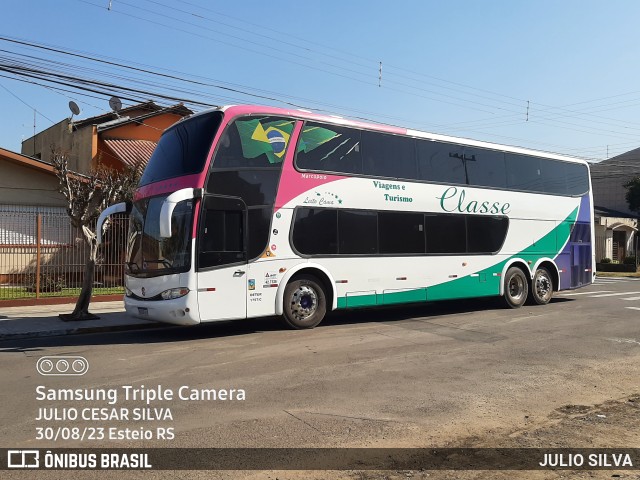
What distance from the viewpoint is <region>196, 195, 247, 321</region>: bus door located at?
9.72 m

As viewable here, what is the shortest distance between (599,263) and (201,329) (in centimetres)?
3564

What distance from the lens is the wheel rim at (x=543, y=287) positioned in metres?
15.7

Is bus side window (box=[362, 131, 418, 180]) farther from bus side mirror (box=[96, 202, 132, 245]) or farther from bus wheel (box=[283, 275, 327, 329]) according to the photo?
bus side mirror (box=[96, 202, 132, 245])

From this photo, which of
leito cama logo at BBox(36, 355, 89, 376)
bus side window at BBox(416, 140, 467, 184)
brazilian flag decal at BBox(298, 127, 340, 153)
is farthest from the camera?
bus side window at BBox(416, 140, 467, 184)

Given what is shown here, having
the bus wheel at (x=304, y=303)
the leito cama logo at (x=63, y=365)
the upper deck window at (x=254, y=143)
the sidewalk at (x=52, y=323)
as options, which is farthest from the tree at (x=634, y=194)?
the leito cama logo at (x=63, y=365)

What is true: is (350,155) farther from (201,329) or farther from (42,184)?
(42,184)

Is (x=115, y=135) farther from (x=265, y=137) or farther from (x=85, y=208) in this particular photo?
(x=265, y=137)

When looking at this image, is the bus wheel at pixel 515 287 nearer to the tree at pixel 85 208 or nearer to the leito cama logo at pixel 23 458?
the tree at pixel 85 208

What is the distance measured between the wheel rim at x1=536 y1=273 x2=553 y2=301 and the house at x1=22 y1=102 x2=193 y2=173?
16.0m

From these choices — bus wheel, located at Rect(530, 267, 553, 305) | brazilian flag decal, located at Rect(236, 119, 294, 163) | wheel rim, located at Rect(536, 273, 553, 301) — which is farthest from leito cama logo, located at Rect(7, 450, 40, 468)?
wheel rim, located at Rect(536, 273, 553, 301)

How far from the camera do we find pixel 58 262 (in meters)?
18.2

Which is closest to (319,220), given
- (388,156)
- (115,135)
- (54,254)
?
(388,156)

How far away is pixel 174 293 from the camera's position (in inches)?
378

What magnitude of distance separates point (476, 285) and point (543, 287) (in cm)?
304
